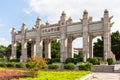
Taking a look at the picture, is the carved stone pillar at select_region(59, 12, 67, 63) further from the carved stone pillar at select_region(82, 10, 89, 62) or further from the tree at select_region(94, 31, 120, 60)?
the tree at select_region(94, 31, 120, 60)

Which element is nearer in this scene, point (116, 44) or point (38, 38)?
point (38, 38)

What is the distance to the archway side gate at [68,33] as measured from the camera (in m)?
29.7

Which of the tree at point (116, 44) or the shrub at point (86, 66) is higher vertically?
the tree at point (116, 44)

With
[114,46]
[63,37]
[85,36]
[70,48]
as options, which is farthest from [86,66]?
[114,46]

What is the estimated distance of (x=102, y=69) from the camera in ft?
82.0

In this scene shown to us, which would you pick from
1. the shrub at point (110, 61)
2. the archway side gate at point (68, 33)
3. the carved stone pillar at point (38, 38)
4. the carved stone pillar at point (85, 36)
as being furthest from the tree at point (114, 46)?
the shrub at point (110, 61)

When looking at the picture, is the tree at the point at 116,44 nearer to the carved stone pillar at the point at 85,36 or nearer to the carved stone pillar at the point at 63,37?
the carved stone pillar at the point at 63,37

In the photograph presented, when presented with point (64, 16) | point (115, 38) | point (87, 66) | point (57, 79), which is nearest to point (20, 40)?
point (64, 16)

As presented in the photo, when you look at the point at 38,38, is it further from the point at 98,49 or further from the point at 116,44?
the point at 116,44

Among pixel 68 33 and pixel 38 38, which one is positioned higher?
pixel 68 33

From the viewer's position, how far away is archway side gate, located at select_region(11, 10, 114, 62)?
29.7 m

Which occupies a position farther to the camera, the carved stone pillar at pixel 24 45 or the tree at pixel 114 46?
the tree at pixel 114 46

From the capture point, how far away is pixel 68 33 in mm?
34625

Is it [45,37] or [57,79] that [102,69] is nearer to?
[57,79]
